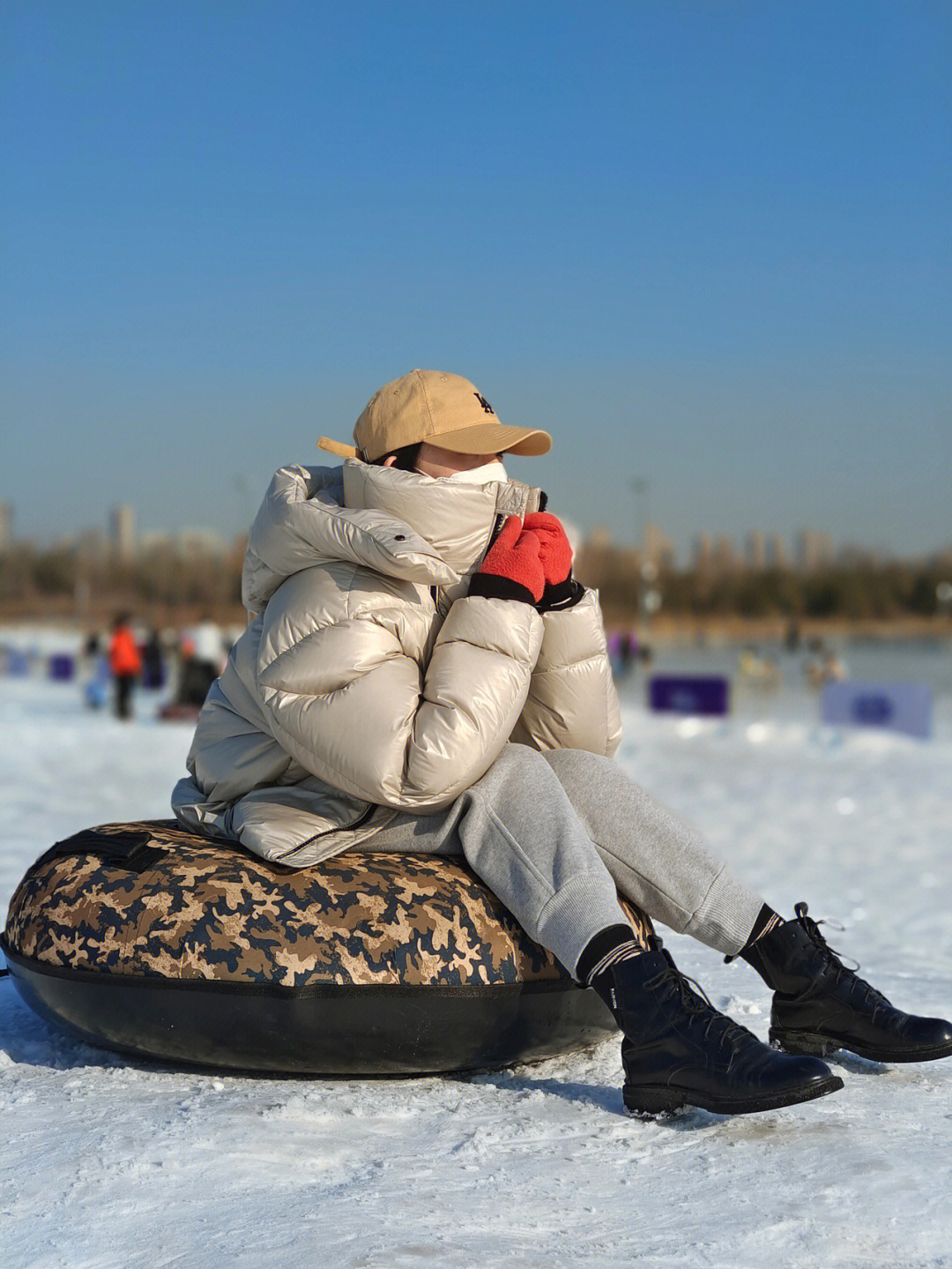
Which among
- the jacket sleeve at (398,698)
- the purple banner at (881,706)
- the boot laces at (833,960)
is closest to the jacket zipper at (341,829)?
the jacket sleeve at (398,698)

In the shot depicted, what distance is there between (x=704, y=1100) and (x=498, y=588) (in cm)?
129

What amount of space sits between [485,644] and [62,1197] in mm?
1517

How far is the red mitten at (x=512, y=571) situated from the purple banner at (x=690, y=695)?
55.2 feet

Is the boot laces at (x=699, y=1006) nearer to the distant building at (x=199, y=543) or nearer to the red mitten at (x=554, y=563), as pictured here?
the red mitten at (x=554, y=563)

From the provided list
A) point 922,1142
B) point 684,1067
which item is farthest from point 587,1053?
point 922,1142

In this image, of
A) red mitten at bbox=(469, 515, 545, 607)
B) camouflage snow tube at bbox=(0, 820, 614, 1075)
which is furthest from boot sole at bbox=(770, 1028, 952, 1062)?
red mitten at bbox=(469, 515, 545, 607)

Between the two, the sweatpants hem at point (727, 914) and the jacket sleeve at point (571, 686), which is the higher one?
the jacket sleeve at point (571, 686)

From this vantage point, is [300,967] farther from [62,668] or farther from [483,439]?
[62,668]

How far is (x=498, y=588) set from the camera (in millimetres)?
3424

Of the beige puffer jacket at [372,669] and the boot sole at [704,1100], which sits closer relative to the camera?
the boot sole at [704,1100]

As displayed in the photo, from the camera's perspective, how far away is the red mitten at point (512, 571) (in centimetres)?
343

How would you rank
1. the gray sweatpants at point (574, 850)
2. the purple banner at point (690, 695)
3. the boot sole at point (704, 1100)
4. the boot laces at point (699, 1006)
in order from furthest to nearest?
the purple banner at point (690, 695) < the gray sweatpants at point (574, 850) < the boot laces at point (699, 1006) < the boot sole at point (704, 1100)

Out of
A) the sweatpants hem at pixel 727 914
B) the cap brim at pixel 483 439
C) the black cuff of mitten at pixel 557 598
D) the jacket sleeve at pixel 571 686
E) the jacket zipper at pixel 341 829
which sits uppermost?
the cap brim at pixel 483 439

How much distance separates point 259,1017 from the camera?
321cm
